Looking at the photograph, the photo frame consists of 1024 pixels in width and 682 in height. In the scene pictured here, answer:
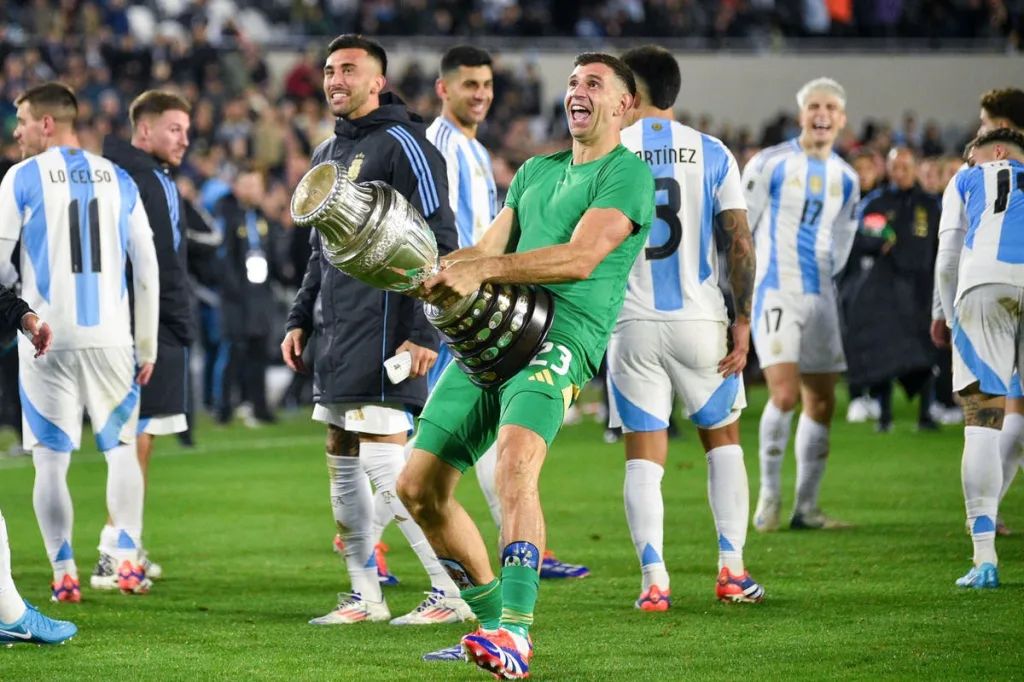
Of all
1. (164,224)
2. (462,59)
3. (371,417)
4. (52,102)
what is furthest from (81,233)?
(462,59)

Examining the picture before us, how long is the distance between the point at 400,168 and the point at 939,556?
11.6 feet

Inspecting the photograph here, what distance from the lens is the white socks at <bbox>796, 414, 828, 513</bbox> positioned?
9203 mm

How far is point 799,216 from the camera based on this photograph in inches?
365

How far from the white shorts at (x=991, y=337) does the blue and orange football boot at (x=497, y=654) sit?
9.67 feet

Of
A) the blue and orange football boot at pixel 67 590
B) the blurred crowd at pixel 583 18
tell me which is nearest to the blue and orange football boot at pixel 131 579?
the blue and orange football boot at pixel 67 590

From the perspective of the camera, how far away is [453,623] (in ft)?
22.0

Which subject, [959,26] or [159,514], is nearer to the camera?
[159,514]

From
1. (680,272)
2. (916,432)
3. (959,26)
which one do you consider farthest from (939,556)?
(959,26)

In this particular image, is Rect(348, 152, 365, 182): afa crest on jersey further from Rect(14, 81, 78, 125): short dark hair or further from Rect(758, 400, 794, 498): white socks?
Rect(758, 400, 794, 498): white socks

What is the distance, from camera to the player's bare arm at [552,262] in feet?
16.9

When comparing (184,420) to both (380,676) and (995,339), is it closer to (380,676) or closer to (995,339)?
(380,676)

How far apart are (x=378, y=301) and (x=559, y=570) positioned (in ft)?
6.48

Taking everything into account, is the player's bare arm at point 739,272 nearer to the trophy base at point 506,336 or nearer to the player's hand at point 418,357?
the player's hand at point 418,357

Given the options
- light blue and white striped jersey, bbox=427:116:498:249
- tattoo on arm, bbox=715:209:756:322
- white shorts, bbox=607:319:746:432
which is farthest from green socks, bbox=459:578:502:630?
light blue and white striped jersey, bbox=427:116:498:249
